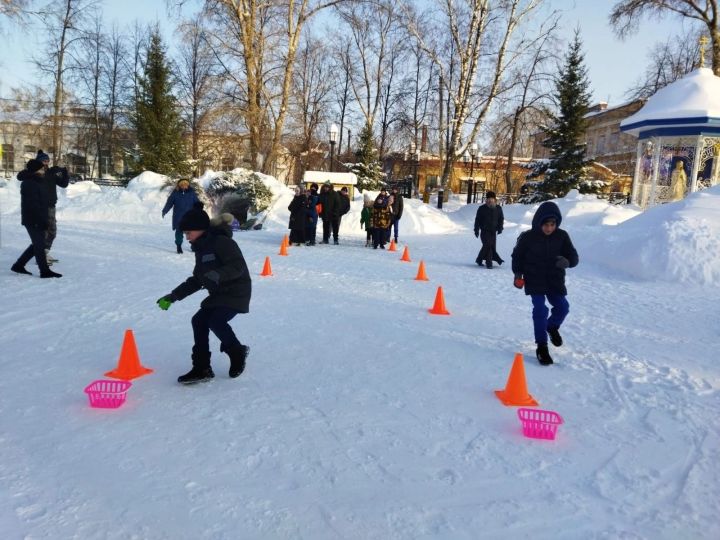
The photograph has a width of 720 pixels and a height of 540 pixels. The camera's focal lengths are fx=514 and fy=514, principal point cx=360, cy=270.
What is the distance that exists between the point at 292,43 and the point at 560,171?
13563 millimetres

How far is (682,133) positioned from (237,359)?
711 inches

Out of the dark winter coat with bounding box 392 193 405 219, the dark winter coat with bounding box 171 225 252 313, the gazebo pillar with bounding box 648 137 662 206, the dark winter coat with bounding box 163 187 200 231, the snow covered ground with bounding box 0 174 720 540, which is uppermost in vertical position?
the gazebo pillar with bounding box 648 137 662 206

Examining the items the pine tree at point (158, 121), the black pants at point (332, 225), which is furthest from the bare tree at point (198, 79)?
the black pants at point (332, 225)

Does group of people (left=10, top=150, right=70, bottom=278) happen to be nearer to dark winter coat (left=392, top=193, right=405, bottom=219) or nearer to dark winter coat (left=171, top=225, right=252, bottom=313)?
dark winter coat (left=171, top=225, right=252, bottom=313)

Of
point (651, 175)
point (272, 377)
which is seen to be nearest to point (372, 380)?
point (272, 377)

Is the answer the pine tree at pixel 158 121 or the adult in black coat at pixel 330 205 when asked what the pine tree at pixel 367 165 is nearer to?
the pine tree at pixel 158 121

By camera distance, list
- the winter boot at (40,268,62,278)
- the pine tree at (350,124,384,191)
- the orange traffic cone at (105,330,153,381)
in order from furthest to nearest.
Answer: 1. the pine tree at (350,124,384,191)
2. the winter boot at (40,268,62,278)
3. the orange traffic cone at (105,330,153,381)

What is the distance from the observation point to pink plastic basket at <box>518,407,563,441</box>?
132 inches

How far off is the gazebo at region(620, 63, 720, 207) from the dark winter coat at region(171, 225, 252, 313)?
17706 millimetres

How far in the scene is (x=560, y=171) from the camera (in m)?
24.3

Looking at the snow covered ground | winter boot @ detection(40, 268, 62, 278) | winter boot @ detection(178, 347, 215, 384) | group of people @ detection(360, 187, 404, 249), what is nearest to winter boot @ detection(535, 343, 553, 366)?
the snow covered ground

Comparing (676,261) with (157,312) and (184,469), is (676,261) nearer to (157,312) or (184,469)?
(157,312)

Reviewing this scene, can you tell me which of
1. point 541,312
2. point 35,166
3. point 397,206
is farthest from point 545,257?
point 397,206

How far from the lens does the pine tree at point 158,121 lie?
23875mm
